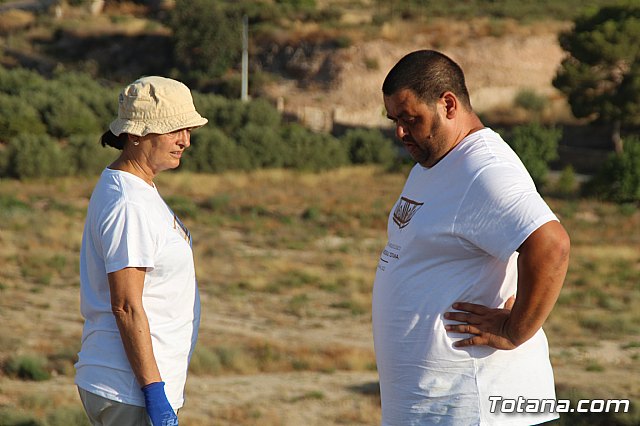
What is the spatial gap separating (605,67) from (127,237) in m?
36.8

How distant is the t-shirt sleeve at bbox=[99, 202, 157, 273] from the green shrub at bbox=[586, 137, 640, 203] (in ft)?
88.3

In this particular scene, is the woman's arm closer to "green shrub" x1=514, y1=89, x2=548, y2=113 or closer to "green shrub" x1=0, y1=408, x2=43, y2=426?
"green shrub" x1=0, y1=408, x2=43, y2=426

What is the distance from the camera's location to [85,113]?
32.9 m

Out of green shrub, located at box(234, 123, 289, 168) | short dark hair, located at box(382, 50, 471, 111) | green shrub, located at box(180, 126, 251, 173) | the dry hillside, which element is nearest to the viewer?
short dark hair, located at box(382, 50, 471, 111)

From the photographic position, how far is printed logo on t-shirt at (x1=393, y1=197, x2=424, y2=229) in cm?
292

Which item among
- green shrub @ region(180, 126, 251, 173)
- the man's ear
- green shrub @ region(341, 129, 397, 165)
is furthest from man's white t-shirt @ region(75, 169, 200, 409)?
green shrub @ region(341, 129, 397, 165)

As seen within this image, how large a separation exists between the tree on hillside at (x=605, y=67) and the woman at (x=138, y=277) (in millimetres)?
35470

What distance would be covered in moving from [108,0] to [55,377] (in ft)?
181

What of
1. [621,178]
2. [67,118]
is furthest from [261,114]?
[621,178]

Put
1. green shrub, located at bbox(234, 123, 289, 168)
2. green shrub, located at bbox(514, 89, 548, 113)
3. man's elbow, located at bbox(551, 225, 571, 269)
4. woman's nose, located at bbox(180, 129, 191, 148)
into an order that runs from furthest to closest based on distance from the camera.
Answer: green shrub, located at bbox(514, 89, 548, 113) → green shrub, located at bbox(234, 123, 289, 168) → woman's nose, located at bbox(180, 129, 191, 148) → man's elbow, located at bbox(551, 225, 571, 269)

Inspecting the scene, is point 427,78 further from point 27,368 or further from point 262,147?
point 262,147

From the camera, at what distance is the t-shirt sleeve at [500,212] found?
2631mm

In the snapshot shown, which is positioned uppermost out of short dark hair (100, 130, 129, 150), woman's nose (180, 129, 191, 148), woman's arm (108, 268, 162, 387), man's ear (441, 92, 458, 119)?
man's ear (441, 92, 458, 119)

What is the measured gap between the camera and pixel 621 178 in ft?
92.3
